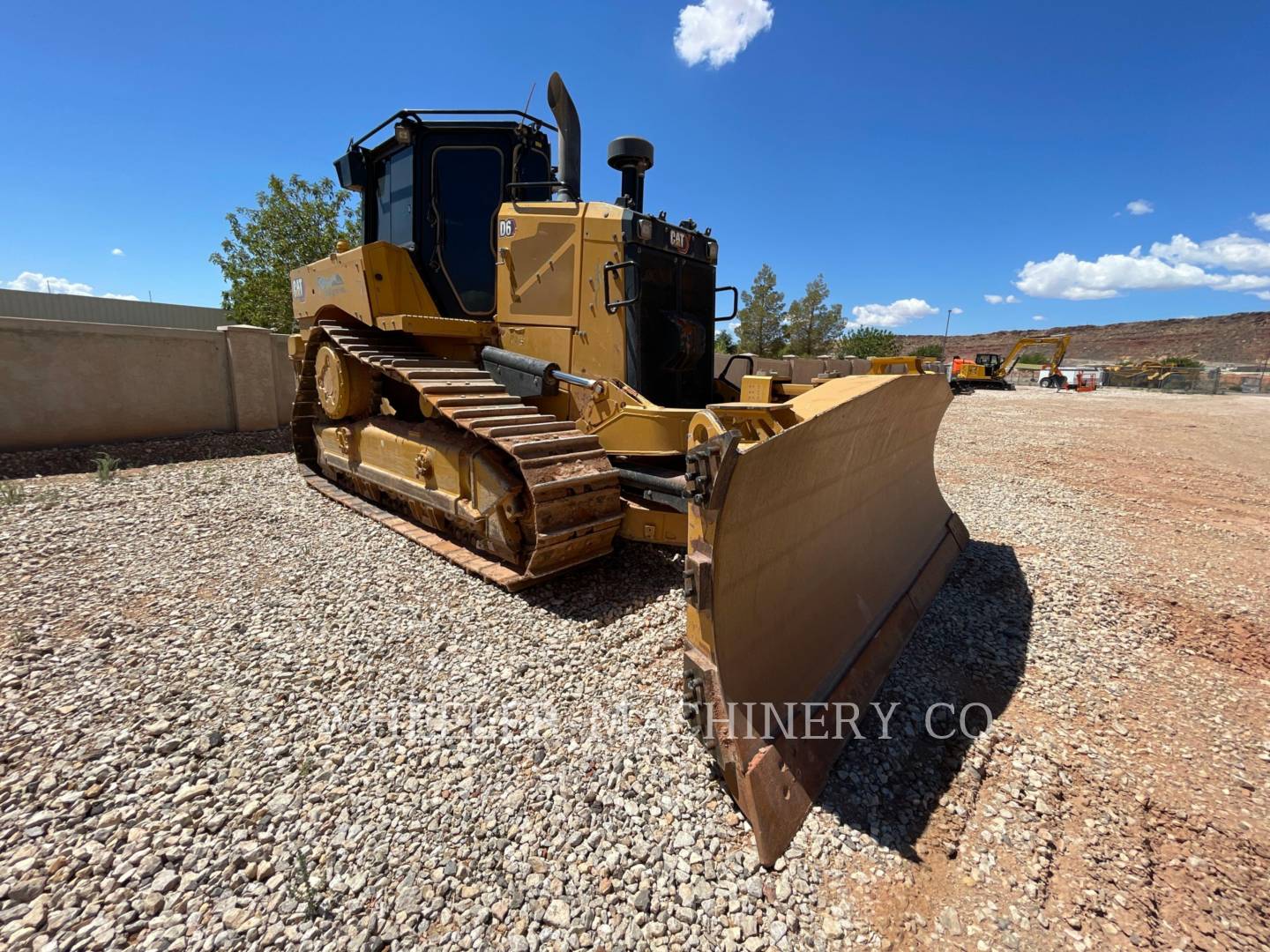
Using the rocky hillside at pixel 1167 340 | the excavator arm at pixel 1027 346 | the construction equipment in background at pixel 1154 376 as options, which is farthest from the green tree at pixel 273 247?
the rocky hillside at pixel 1167 340

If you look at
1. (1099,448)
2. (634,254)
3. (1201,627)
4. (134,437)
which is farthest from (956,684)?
(1099,448)

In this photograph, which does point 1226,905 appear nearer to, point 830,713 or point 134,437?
point 830,713

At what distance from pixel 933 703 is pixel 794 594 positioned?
92cm

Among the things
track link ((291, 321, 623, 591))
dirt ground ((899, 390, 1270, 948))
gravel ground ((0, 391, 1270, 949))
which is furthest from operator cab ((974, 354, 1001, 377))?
track link ((291, 321, 623, 591))

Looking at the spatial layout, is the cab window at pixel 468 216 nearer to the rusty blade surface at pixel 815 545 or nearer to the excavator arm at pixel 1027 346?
the rusty blade surface at pixel 815 545

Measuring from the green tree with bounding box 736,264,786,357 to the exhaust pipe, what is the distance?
32034 mm

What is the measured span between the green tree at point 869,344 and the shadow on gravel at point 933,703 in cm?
3847

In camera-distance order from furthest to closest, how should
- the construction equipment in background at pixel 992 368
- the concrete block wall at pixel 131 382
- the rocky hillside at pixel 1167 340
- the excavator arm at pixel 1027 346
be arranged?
the rocky hillside at pixel 1167 340 → the construction equipment in background at pixel 992 368 → the excavator arm at pixel 1027 346 → the concrete block wall at pixel 131 382

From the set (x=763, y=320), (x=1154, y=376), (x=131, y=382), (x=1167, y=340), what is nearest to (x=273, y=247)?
(x=131, y=382)

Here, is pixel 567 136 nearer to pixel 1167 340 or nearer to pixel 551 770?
pixel 551 770

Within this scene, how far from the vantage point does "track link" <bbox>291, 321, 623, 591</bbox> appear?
11.3ft

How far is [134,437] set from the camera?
26.6 ft

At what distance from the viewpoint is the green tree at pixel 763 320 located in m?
36.0

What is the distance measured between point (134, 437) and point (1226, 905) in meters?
11.2
